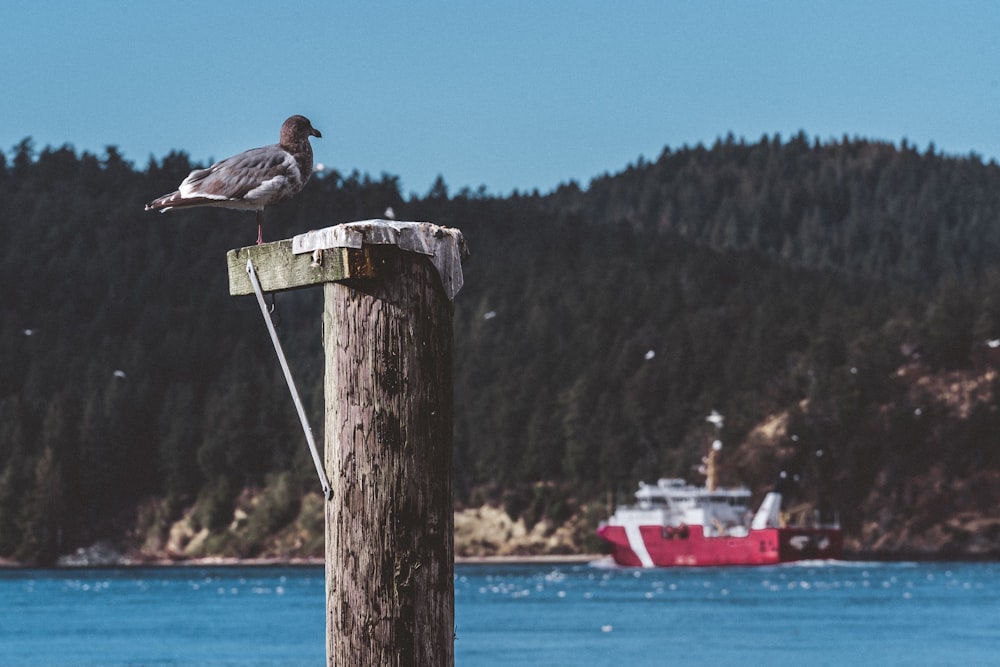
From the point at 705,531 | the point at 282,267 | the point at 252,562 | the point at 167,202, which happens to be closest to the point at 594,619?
the point at 705,531

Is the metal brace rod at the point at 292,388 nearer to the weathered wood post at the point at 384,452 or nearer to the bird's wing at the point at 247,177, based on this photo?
the weathered wood post at the point at 384,452

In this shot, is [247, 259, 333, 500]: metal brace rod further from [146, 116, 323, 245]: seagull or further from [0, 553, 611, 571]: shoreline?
[0, 553, 611, 571]: shoreline

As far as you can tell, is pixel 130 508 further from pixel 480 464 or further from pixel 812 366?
pixel 812 366

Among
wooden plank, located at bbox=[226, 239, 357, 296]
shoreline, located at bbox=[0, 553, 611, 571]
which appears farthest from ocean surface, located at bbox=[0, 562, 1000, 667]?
wooden plank, located at bbox=[226, 239, 357, 296]

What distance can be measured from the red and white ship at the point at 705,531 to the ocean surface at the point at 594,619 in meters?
1.85

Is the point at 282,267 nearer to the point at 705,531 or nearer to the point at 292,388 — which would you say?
the point at 292,388

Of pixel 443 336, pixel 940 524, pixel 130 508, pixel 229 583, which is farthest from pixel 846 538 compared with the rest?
pixel 443 336

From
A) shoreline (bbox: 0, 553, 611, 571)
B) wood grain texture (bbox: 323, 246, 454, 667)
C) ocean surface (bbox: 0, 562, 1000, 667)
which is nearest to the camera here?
wood grain texture (bbox: 323, 246, 454, 667)

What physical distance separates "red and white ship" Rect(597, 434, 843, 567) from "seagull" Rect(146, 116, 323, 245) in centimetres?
11373

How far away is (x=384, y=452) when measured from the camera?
635 centimetres

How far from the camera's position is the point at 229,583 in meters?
138

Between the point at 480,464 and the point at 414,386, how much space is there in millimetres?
173033

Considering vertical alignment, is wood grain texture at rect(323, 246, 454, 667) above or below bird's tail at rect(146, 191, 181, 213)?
below

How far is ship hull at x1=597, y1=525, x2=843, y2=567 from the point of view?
401 feet
